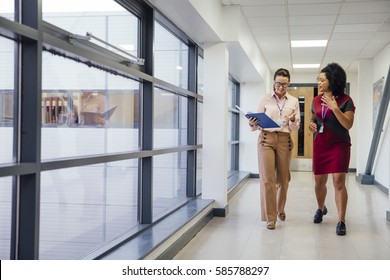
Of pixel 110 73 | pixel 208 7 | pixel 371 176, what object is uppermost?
pixel 208 7

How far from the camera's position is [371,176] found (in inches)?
353

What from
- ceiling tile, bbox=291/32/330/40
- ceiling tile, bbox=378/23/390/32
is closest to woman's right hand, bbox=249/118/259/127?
ceiling tile, bbox=378/23/390/32

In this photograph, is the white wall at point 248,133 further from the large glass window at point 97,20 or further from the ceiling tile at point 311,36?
the large glass window at point 97,20

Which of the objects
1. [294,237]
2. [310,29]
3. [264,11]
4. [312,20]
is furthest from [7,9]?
[310,29]

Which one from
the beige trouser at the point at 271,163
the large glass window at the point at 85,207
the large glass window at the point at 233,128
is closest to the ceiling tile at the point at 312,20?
the beige trouser at the point at 271,163

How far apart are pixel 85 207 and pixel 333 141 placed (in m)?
2.48

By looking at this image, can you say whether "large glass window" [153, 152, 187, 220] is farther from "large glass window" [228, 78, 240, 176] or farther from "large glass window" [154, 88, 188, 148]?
"large glass window" [228, 78, 240, 176]

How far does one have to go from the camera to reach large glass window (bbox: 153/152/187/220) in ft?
14.9

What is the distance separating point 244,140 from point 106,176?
23.2 feet
